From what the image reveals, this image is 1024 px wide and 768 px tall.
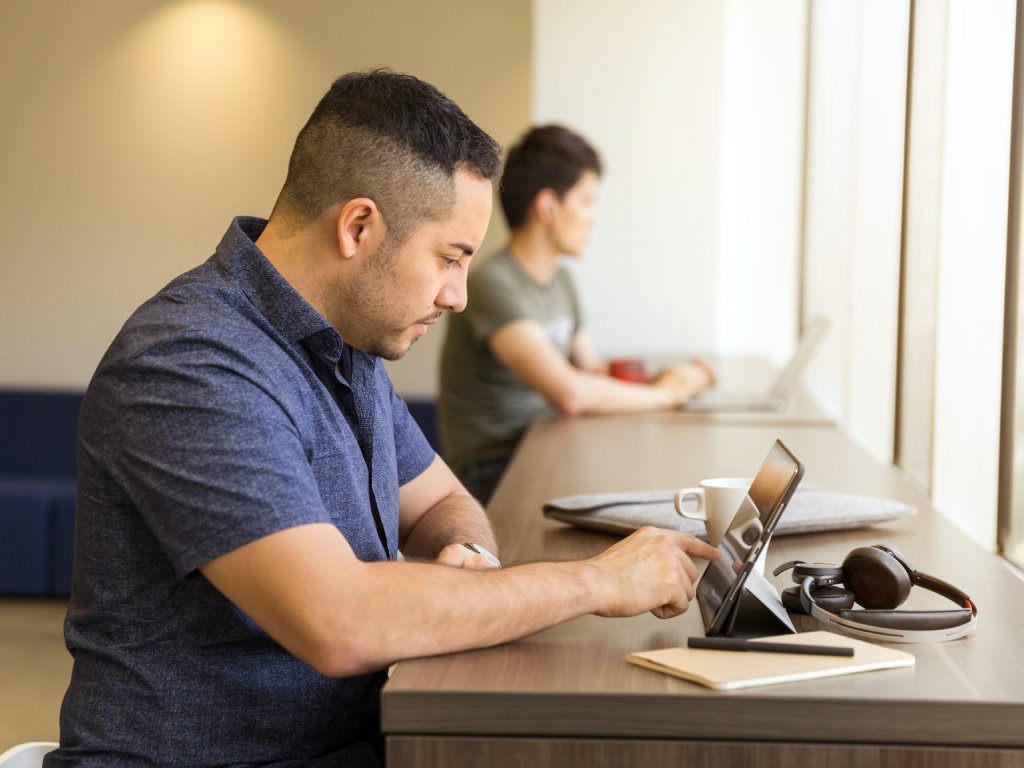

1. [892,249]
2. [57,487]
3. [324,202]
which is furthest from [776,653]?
[57,487]

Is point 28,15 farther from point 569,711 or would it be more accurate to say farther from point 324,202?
point 569,711

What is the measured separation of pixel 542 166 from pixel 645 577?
7.06 feet

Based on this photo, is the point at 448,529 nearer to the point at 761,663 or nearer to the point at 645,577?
the point at 645,577

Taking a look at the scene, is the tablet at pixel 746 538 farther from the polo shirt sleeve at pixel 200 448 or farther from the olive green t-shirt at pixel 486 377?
the olive green t-shirt at pixel 486 377

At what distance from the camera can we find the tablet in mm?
1163

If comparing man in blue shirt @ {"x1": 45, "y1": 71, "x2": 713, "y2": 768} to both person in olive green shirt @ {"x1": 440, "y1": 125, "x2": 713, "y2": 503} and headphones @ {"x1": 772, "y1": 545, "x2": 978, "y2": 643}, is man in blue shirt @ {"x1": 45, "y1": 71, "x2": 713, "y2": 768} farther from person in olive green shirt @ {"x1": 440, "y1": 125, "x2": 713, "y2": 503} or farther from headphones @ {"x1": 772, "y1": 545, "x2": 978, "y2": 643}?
person in olive green shirt @ {"x1": 440, "y1": 125, "x2": 713, "y2": 503}

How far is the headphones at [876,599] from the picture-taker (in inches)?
46.7

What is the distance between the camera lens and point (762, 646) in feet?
3.67

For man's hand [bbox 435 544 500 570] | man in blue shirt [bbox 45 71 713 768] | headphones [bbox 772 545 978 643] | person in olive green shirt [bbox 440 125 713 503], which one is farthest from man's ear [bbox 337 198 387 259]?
person in olive green shirt [bbox 440 125 713 503]

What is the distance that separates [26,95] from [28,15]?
1.13ft

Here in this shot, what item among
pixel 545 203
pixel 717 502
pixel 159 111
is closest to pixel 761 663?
pixel 717 502

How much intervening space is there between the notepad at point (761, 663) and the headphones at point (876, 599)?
50 millimetres

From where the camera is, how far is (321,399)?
52.0 inches

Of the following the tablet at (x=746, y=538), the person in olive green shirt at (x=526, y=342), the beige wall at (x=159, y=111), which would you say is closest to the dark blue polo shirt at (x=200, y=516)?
the tablet at (x=746, y=538)
